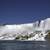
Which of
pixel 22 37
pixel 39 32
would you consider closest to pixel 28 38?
pixel 22 37

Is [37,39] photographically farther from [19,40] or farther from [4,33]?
[4,33]

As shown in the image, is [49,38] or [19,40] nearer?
[49,38]

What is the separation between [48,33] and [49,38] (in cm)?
103

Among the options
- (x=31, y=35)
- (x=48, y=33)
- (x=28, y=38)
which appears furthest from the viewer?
(x=28, y=38)

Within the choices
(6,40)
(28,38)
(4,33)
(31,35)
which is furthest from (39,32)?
(6,40)

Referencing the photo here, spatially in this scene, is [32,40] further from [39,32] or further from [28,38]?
[39,32]

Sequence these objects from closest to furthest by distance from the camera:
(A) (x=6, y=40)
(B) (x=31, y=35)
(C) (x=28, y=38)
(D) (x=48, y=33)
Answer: (D) (x=48, y=33) < (B) (x=31, y=35) < (C) (x=28, y=38) < (A) (x=6, y=40)

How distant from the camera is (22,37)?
45.2 feet

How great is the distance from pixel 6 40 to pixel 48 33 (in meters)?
4.87

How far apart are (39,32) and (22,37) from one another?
1986mm

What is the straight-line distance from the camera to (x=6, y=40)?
1534 cm

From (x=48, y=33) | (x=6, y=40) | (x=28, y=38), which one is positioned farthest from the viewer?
(x=6, y=40)

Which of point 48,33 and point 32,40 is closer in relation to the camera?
point 48,33

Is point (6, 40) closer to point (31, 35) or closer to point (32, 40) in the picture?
point (32, 40)
